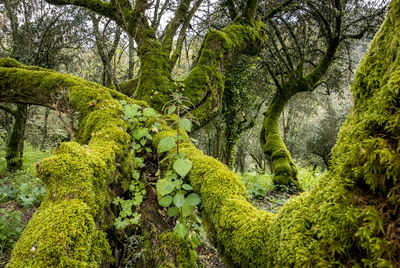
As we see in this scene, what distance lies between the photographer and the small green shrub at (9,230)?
330 centimetres

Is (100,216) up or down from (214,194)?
down

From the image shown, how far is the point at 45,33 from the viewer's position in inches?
329

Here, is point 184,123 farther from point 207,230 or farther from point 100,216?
point 100,216

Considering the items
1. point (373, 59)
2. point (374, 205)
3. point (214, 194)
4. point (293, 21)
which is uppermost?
point (293, 21)

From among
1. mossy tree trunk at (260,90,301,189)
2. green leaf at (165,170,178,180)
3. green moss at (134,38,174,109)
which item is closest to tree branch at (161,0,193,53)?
green moss at (134,38,174,109)

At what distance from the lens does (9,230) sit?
3.45 meters

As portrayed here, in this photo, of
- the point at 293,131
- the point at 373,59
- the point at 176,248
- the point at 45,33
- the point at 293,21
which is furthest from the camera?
the point at 293,131

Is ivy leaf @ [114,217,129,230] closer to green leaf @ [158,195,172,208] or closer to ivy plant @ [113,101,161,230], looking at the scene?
ivy plant @ [113,101,161,230]

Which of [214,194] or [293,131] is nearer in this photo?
[214,194]

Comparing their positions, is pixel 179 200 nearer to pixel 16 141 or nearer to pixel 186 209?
pixel 186 209

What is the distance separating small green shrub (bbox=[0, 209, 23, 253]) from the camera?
3303 millimetres

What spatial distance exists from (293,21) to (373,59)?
9463mm

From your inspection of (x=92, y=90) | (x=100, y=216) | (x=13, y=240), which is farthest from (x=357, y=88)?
(x=13, y=240)

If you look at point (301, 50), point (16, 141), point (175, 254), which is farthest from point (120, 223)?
point (16, 141)
